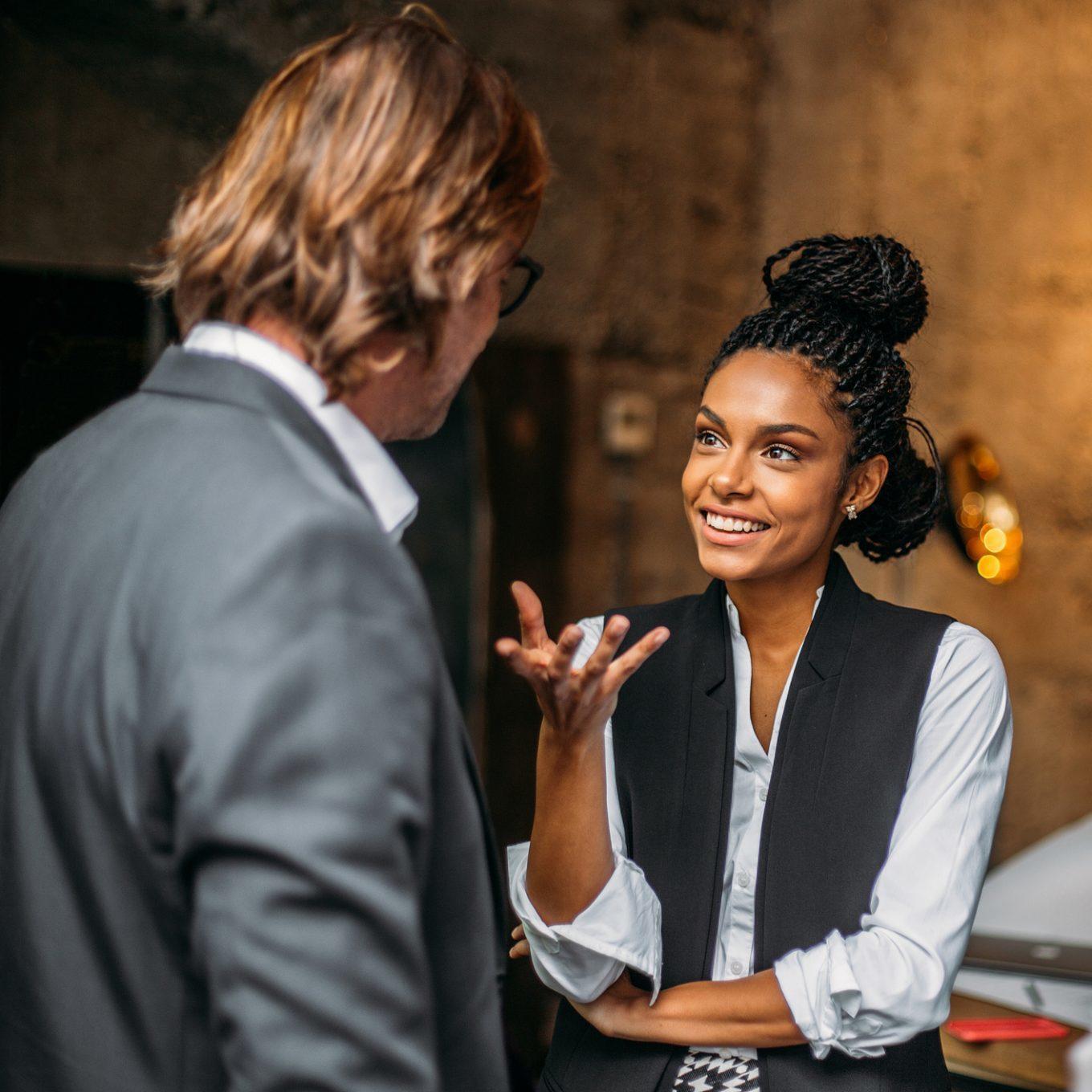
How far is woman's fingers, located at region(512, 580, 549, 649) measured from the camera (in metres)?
1.34

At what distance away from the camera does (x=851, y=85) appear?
15.6 feet

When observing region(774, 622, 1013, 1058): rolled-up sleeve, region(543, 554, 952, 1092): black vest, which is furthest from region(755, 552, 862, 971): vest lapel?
region(774, 622, 1013, 1058): rolled-up sleeve

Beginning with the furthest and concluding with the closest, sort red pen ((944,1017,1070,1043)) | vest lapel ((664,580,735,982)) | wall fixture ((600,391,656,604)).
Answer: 1. wall fixture ((600,391,656,604))
2. red pen ((944,1017,1070,1043))
3. vest lapel ((664,580,735,982))

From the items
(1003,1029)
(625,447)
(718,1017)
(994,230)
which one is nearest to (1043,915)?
(1003,1029)

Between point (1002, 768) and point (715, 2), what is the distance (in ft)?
12.1

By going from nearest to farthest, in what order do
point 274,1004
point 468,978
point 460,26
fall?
point 274,1004
point 468,978
point 460,26

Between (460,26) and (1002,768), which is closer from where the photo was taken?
(1002,768)

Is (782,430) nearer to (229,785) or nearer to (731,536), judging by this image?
(731,536)

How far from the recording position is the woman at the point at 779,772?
1.48 meters

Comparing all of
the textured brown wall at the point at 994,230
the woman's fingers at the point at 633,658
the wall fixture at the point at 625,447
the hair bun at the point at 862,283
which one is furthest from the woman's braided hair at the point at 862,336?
the textured brown wall at the point at 994,230

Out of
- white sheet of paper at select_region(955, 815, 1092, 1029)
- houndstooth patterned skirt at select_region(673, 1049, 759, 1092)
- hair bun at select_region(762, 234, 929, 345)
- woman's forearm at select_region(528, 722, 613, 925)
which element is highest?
hair bun at select_region(762, 234, 929, 345)

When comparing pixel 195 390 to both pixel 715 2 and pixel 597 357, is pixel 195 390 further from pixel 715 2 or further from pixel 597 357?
pixel 715 2

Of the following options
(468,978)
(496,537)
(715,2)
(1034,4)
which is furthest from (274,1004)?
(1034,4)

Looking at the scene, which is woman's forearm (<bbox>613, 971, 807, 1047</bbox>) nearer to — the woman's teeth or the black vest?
the black vest
